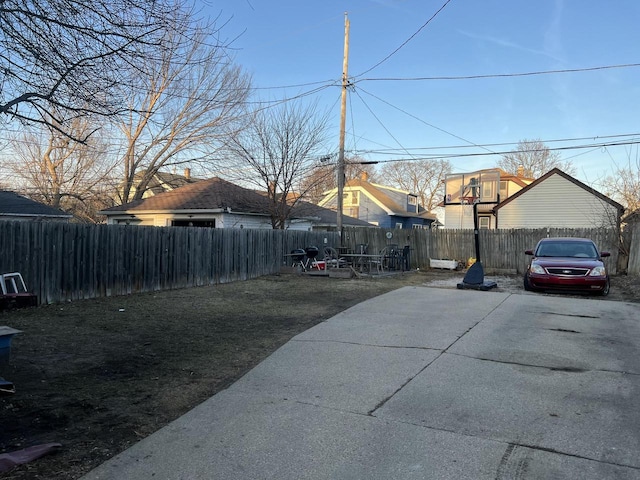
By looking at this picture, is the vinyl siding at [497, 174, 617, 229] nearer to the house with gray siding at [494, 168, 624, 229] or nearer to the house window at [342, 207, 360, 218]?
the house with gray siding at [494, 168, 624, 229]

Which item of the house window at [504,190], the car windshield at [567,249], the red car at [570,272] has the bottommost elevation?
the red car at [570,272]

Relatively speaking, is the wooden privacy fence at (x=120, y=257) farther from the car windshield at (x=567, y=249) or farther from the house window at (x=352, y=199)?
the house window at (x=352, y=199)

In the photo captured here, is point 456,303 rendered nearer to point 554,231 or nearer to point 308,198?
point 554,231

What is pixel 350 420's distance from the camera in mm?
3963

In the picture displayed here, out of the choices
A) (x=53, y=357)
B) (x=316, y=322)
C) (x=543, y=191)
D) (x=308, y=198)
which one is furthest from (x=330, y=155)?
(x=53, y=357)

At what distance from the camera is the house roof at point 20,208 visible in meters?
20.2

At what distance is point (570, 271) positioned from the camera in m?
12.1

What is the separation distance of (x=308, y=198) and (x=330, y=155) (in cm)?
322

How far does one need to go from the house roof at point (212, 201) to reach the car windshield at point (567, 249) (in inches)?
500

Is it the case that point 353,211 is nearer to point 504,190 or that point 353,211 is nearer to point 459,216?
point 459,216

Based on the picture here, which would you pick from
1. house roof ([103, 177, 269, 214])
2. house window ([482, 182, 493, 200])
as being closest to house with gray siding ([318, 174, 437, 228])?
house window ([482, 182, 493, 200])

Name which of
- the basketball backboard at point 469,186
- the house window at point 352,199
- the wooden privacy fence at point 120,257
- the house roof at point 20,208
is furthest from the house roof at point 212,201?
the house window at point 352,199

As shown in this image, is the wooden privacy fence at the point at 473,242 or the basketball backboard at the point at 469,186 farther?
the basketball backboard at the point at 469,186

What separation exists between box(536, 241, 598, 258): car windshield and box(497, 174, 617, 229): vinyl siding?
13.3 meters
